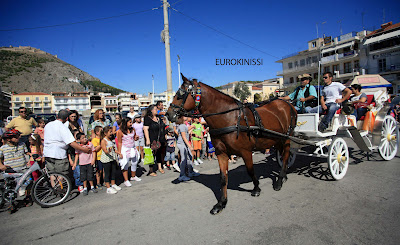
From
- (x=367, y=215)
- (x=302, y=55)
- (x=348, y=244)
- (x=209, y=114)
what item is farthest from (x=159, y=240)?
(x=302, y=55)

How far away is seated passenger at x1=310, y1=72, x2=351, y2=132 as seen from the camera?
198 inches

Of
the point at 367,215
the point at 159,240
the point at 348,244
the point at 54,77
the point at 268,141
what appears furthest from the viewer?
the point at 54,77

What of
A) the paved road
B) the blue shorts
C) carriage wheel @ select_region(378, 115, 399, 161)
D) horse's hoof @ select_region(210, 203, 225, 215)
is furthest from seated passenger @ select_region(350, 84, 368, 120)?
the blue shorts

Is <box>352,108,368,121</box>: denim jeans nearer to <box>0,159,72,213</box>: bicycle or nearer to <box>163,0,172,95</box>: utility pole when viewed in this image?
<box>163,0,172,95</box>: utility pole

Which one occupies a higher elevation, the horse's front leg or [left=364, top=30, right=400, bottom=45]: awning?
[left=364, top=30, right=400, bottom=45]: awning

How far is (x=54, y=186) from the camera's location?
4.51 meters

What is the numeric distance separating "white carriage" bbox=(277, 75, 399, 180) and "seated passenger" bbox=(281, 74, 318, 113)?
16.1 inches

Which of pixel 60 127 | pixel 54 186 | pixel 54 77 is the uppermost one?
pixel 54 77

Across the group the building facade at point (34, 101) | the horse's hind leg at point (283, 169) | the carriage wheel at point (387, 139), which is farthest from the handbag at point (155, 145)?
the building facade at point (34, 101)

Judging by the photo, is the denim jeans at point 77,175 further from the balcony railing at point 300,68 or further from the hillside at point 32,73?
the hillside at point 32,73

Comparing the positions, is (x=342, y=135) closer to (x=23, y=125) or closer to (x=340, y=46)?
(x=23, y=125)

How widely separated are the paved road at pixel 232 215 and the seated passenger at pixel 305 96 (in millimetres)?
1828

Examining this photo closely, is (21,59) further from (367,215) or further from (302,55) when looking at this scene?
(367,215)

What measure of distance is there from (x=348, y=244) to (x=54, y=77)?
179758mm
